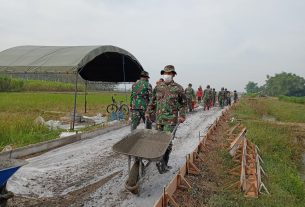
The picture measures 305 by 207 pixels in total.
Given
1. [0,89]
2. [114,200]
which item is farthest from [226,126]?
[0,89]

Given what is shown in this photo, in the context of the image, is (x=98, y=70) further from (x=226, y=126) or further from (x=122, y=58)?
(x=226, y=126)

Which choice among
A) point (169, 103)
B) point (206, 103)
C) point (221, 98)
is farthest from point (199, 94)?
point (169, 103)

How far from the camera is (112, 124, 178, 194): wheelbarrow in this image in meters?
6.13

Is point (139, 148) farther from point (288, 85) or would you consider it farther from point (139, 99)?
point (288, 85)

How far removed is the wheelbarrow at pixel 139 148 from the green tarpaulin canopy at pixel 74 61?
6.28m

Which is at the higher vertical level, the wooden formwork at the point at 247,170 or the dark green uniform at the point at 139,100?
the dark green uniform at the point at 139,100

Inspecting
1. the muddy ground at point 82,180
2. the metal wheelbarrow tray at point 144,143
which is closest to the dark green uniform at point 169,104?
the metal wheelbarrow tray at point 144,143

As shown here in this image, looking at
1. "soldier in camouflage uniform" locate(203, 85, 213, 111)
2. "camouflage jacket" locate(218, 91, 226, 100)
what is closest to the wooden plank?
"soldier in camouflage uniform" locate(203, 85, 213, 111)

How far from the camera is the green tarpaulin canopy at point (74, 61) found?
13016mm

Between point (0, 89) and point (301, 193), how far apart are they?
119 feet

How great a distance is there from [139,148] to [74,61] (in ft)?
23.0

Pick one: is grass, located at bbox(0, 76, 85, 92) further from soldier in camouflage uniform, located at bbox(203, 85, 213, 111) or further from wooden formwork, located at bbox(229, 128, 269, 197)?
wooden formwork, located at bbox(229, 128, 269, 197)

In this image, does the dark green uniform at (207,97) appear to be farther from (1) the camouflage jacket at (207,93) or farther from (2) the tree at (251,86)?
(2) the tree at (251,86)

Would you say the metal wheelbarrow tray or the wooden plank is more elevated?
the metal wheelbarrow tray
